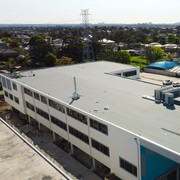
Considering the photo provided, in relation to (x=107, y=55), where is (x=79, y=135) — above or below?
below

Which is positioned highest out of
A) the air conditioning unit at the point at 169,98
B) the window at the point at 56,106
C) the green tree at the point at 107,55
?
the air conditioning unit at the point at 169,98

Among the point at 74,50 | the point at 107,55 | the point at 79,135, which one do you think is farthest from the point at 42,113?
the point at 74,50

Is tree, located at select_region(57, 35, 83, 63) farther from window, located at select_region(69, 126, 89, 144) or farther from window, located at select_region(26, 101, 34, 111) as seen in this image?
window, located at select_region(69, 126, 89, 144)

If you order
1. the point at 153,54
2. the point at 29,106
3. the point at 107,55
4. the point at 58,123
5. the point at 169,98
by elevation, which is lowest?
the point at 153,54

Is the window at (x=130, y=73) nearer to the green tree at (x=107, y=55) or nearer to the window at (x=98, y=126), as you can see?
the window at (x=98, y=126)

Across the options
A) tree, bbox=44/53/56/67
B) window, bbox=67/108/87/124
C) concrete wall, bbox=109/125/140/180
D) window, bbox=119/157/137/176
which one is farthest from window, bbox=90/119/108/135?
tree, bbox=44/53/56/67

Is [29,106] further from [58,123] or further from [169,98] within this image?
[169,98]

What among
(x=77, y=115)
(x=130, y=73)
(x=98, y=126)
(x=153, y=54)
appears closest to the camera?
(x=98, y=126)

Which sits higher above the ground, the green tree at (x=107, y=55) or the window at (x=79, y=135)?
the green tree at (x=107, y=55)

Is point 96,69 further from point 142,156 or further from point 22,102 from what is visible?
point 142,156

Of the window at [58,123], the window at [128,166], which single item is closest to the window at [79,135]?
the window at [58,123]
